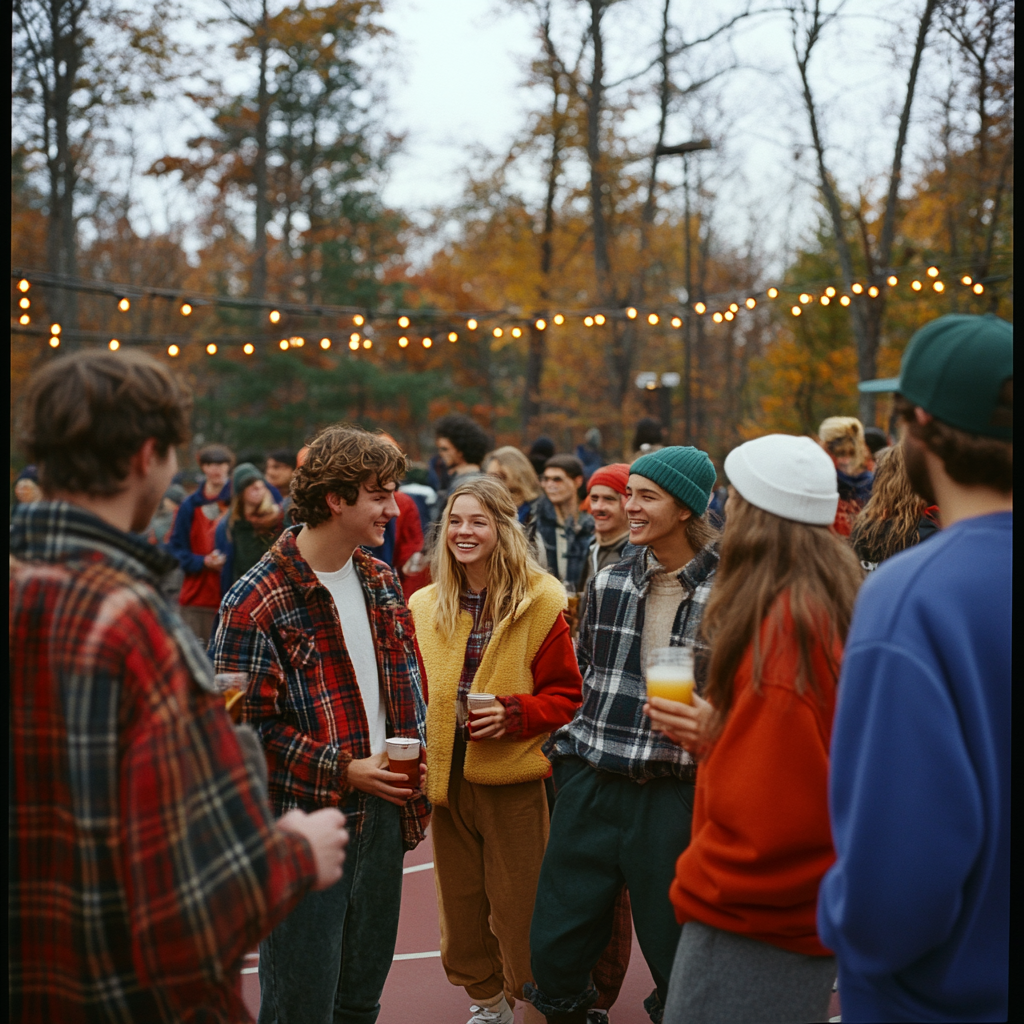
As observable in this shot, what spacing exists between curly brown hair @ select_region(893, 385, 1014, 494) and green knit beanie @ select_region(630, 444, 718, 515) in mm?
1630

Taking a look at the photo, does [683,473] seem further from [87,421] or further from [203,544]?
[203,544]

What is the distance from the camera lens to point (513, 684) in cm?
385

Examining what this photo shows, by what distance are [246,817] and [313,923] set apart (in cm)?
140

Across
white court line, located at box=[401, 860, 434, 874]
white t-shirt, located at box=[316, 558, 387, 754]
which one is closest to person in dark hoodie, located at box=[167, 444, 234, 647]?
white court line, located at box=[401, 860, 434, 874]

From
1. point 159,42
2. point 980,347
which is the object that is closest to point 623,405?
point 159,42

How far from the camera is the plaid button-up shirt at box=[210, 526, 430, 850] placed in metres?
2.88

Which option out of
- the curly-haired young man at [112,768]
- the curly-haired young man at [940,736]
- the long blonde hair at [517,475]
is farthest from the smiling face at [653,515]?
the long blonde hair at [517,475]

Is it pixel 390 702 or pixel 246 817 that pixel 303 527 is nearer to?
pixel 390 702

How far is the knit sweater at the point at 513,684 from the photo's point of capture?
12.4 ft

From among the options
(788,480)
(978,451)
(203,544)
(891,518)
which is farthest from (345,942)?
(203,544)

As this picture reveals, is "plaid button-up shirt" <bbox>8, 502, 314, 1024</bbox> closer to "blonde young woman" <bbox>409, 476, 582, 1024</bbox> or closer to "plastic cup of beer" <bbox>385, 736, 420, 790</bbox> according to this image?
"plastic cup of beer" <bbox>385, 736, 420, 790</bbox>

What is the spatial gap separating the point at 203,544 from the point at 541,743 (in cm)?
512

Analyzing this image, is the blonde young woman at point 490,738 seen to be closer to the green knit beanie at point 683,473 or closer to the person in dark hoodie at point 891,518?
the green knit beanie at point 683,473

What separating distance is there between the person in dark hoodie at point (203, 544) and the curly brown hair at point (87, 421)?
629 centimetres
